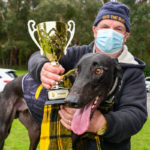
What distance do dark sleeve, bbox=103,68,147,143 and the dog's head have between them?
172mm

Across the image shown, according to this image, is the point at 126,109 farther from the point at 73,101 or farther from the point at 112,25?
the point at 112,25

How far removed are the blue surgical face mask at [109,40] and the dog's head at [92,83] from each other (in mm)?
397

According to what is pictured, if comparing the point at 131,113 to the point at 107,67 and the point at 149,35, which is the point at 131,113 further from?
the point at 149,35

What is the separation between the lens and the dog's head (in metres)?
1.25

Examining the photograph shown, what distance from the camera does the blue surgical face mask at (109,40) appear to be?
1.86m

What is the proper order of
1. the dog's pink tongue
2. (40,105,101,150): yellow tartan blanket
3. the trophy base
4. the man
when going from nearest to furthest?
the dog's pink tongue, the man, the trophy base, (40,105,101,150): yellow tartan blanket

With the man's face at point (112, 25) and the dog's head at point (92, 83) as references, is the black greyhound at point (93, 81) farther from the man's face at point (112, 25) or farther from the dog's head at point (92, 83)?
the man's face at point (112, 25)

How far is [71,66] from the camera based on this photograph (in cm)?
221

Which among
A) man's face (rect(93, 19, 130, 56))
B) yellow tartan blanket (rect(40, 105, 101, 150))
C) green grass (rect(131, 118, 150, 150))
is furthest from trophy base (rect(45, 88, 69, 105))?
green grass (rect(131, 118, 150, 150))

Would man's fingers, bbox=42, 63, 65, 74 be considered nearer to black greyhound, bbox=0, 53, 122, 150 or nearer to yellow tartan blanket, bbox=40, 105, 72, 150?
black greyhound, bbox=0, 53, 122, 150

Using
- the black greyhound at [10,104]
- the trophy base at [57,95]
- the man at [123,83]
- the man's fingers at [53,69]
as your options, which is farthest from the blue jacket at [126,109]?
the black greyhound at [10,104]

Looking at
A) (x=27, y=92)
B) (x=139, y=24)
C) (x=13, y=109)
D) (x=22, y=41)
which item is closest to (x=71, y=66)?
(x=27, y=92)

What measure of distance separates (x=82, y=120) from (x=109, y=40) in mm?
799

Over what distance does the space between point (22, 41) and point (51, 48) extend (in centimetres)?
3141
